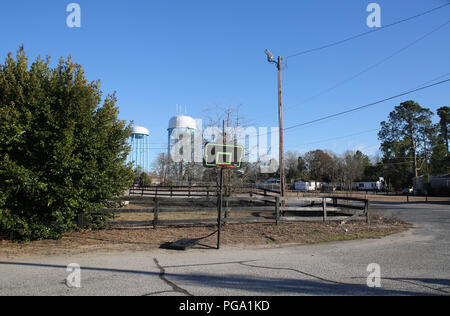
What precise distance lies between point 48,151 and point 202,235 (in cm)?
566

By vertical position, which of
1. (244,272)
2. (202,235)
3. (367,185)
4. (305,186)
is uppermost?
(244,272)

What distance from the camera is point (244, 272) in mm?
6340

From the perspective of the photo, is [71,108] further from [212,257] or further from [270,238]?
[270,238]

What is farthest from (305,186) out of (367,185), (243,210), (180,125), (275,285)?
(275,285)

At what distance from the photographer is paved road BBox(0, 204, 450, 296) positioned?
512cm

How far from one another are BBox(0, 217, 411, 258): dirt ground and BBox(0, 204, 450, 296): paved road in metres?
0.88

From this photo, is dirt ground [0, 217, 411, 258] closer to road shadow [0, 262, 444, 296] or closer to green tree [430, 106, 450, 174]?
road shadow [0, 262, 444, 296]

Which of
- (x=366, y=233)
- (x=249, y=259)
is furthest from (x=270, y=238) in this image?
(x=366, y=233)

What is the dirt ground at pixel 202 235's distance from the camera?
8633 millimetres

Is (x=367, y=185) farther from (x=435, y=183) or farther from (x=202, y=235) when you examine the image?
(x=202, y=235)

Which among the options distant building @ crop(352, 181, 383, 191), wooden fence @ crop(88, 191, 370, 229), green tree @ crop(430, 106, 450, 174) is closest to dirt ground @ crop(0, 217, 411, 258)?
wooden fence @ crop(88, 191, 370, 229)

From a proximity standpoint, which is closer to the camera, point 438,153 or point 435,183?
point 435,183
